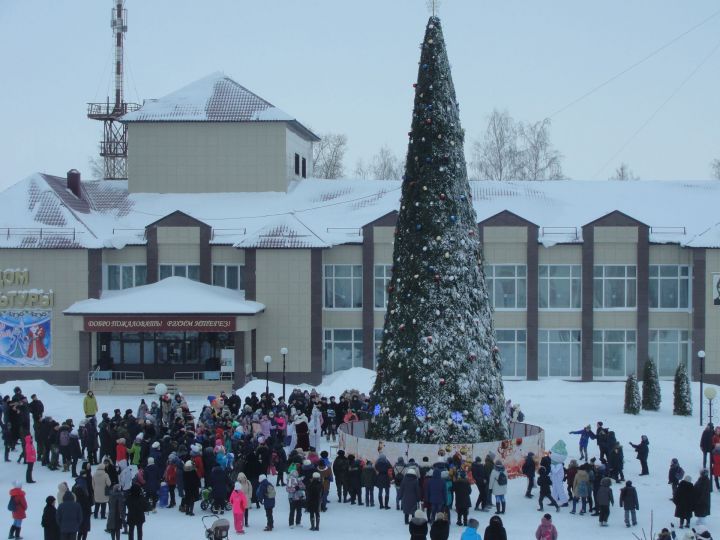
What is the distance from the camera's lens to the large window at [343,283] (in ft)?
143

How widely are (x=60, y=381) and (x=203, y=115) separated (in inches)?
552

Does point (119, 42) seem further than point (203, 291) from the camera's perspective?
Yes

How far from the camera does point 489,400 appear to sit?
23.5m

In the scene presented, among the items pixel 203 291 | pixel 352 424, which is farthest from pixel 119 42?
pixel 352 424

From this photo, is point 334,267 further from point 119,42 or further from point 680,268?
point 119,42

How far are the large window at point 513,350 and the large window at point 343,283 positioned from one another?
6491 mm

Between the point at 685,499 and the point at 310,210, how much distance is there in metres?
29.1

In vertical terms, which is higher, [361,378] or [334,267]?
[334,267]

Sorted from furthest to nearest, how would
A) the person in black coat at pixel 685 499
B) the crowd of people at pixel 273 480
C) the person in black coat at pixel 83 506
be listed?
the person in black coat at pixel 685 499 → the crowd of people at pixel 273 480 → the person in black coat at pixel 83 506

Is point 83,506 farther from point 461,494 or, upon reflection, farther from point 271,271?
point 271,271

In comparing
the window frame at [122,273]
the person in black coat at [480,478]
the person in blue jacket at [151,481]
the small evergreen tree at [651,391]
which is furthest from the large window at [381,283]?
the person in blue jacket at [151,481]

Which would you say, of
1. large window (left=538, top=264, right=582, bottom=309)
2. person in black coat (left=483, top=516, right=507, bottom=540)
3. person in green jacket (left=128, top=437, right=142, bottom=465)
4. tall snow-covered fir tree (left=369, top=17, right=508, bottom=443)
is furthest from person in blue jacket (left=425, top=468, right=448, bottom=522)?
large window (left=538, top=264, right=582, bottom=309)

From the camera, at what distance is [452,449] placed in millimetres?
22469

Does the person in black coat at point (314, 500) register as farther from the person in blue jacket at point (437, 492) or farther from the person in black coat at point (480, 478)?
the person in black coat at point (480, 478)
